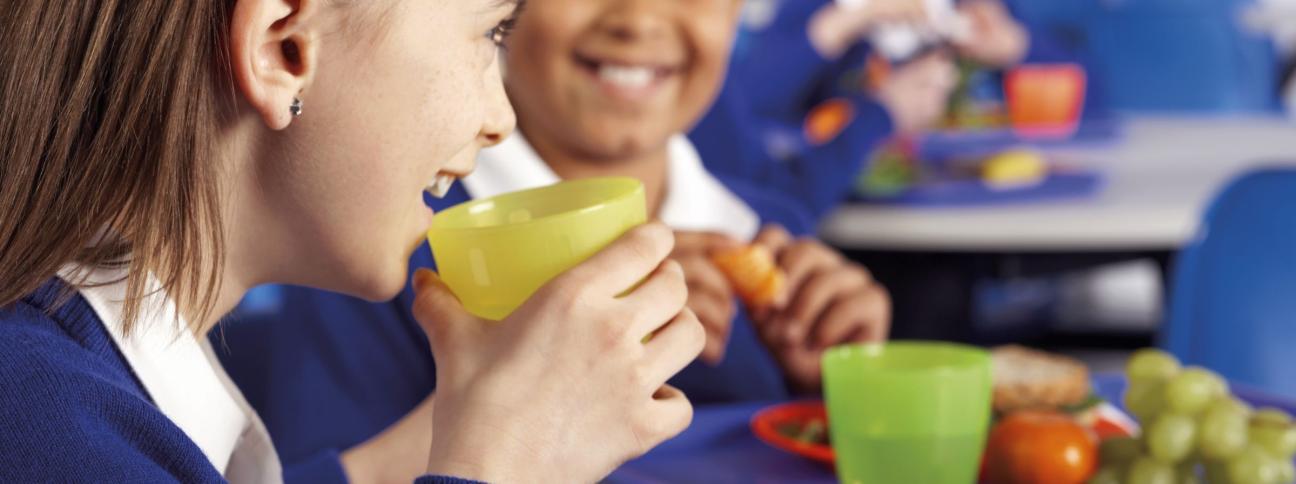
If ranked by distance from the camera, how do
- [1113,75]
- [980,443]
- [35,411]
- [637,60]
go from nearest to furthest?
1. [35,411]
2. [980,443]
3. [637,60]
4. [1113,75]

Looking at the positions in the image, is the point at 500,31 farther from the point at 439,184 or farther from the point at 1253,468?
the point at 1253,468

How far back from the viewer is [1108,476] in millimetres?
871

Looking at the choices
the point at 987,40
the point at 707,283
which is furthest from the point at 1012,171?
the point at 987,40

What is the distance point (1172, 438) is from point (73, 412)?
0.66 m

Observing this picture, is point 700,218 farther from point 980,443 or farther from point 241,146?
point 241,146

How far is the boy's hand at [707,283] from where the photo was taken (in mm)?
1185

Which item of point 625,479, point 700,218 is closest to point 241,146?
point 625,479

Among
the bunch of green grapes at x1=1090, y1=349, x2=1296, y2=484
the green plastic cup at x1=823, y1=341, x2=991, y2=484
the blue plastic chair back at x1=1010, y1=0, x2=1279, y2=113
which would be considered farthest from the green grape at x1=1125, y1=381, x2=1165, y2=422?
the blue plastic chair back at x1=1010, y1=0, x2=1279, y2=113

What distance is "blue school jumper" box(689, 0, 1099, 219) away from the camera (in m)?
2.09

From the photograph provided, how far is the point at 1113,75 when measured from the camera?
12.9 feet

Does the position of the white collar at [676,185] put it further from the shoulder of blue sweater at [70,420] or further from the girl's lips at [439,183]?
the shoulder of blue sweater at [70,420]

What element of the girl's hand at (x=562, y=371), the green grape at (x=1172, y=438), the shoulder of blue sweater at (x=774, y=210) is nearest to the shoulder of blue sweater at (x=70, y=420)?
the girl's hand at (x=562, y=371)

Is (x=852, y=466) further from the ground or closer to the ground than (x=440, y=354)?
closer to the ground

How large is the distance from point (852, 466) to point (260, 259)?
41cm
